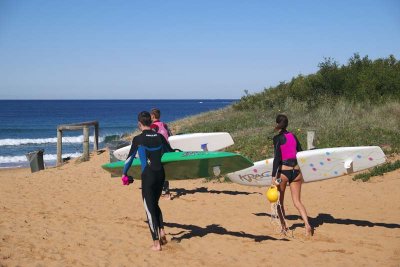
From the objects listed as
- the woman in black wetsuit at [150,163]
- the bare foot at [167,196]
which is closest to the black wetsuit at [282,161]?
the woman in black wetsuit at [150,163]

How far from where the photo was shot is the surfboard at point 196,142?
37.6 ft

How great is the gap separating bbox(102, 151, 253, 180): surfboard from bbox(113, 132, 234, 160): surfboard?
395cm

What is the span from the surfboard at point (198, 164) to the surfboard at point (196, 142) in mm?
3946

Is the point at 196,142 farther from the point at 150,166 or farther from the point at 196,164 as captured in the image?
the point at 150,166

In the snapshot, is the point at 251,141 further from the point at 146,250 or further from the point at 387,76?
the point at 387,76

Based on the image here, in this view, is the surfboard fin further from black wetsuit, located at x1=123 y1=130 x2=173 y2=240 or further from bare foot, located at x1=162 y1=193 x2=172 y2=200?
bare foot, located at x1=162 y1=193 x2=172 y2=200

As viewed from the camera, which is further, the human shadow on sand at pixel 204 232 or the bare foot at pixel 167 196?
the bare foot at pixel 167 196

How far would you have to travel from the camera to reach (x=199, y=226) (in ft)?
24.6

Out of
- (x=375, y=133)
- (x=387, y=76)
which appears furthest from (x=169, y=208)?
(x=387, y=76)

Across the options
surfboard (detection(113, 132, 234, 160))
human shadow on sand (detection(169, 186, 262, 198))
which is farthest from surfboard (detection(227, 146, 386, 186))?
surfboard (detection(113, 132, 234, 160))

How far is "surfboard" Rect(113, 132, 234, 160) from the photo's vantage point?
1145 cm

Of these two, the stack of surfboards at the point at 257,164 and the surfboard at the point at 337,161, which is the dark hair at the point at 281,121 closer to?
the stack of surfboards at the point at 257,164

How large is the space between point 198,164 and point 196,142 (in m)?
4.45

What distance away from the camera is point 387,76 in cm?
2169
